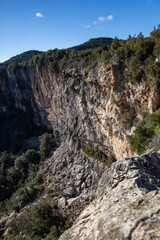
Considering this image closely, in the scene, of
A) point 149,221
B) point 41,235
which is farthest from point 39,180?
point 149,221

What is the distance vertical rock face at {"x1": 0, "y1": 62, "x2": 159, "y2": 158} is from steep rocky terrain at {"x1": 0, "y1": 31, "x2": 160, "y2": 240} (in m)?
0.07

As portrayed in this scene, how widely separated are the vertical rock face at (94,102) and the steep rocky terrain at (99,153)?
0.07 metres

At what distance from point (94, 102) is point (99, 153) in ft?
20.3

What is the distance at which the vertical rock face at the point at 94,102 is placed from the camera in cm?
1312

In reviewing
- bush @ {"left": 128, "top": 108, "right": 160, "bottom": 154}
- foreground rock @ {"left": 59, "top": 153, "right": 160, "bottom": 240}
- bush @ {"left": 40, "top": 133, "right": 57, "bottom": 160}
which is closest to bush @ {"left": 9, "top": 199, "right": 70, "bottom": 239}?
bush @ {"left": 128, "top": 108, "right": 160, "bottom": 154}

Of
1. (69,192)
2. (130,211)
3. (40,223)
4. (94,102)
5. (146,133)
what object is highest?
(94,102)

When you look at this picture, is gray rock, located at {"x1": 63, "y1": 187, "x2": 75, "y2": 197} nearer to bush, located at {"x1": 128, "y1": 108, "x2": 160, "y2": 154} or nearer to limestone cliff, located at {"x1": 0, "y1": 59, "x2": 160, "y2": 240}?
limestone cliff, located at {"x1": 0, "y1": 59, "x2": 160, "y2": 240}

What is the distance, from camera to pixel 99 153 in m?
Answer: 18.8

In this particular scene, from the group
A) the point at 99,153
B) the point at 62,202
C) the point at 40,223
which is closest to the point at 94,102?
the point at 99,153

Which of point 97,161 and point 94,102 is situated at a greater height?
point 94,102

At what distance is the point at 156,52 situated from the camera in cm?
1109

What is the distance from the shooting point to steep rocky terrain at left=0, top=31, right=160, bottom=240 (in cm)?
369

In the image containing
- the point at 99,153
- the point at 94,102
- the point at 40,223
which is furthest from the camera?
the point at 99,153

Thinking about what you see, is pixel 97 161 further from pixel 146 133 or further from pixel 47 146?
pixel 47 146
